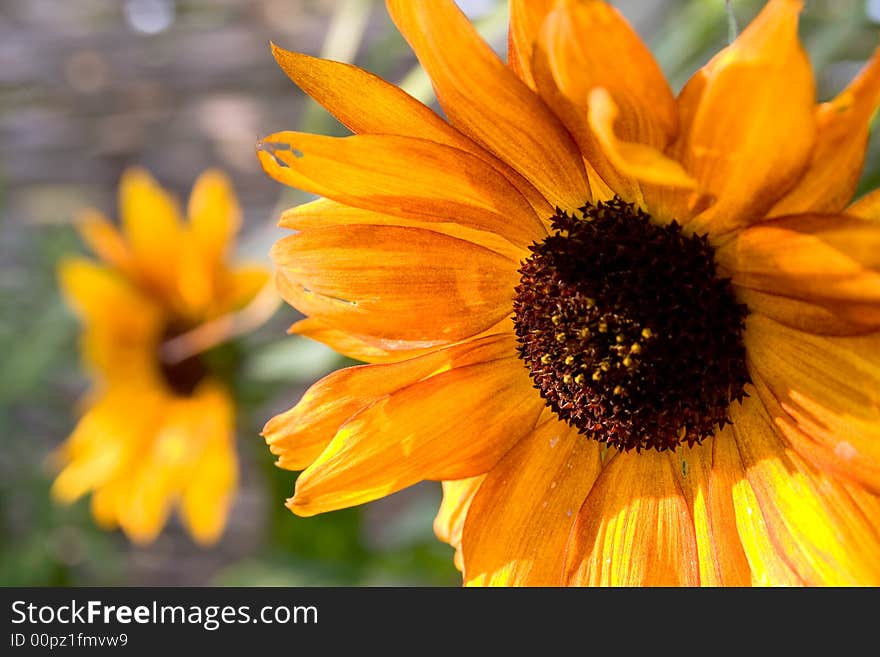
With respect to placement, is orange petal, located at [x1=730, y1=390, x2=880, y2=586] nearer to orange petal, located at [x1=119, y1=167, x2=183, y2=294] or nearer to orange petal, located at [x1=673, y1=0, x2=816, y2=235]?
orange petal, located at [x1=673, y1=0, x2=816, y2=235]

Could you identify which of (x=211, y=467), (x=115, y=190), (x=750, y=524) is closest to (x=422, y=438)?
(x=750, y=524)

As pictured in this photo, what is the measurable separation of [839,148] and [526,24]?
13cm

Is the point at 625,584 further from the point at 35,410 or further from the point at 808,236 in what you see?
the point at 35,410

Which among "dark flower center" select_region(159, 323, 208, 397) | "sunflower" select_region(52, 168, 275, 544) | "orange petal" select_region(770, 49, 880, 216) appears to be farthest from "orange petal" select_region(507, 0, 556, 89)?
"dark flower center" select_region(159, 323, 208, 397)

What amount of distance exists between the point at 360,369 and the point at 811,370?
0.22m

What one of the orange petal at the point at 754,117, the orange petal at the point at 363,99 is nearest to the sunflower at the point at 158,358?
the orange petal at the point at 363,99

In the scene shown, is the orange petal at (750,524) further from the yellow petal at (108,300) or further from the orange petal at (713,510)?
the yellow petal at (108,300)

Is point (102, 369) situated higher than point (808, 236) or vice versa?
point (102, 369)

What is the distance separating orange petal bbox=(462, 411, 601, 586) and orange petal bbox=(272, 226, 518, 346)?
76 millimetres

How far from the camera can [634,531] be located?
483 millimetres

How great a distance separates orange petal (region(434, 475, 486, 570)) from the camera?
1.74 ft

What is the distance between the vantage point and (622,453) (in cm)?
51
